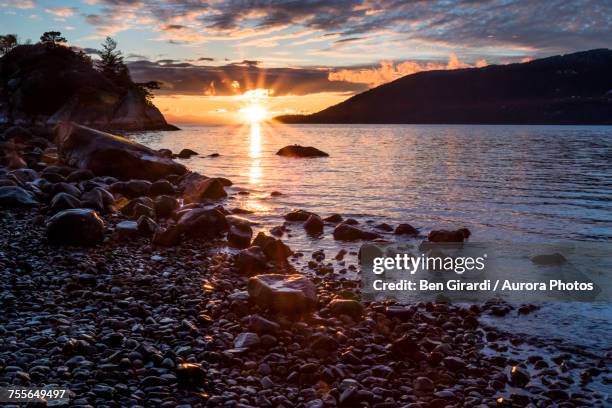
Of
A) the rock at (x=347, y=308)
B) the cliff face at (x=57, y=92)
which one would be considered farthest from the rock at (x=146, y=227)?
the cliff face at (x=57, y=92)

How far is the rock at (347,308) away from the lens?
312 inches

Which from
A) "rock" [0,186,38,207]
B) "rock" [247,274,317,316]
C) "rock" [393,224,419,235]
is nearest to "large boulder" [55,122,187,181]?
"rock" [0,186,38,207]

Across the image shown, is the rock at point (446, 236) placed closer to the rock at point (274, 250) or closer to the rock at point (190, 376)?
the rock at point (274, 250)

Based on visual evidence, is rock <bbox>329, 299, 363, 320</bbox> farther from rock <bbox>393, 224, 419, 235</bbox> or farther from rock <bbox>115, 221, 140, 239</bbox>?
rock <bbox>393, 224, 419, 235</bbox>

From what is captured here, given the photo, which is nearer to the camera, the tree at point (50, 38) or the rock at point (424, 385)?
the rock at point (424, 385)

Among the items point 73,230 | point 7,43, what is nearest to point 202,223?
point 73,230

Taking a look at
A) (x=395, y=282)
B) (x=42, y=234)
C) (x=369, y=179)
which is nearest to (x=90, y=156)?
(x=42, y=234)

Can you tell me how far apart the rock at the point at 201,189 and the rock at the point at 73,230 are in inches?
373

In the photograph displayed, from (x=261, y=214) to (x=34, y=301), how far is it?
10.8 metres

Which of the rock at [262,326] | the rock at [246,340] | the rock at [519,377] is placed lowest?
the rock at [519,377]

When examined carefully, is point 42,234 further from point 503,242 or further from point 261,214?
point 503,242

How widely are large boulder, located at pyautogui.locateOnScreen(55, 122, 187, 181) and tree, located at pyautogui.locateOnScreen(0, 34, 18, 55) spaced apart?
407 feet

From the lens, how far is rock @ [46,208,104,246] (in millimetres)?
11086

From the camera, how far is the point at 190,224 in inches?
524
